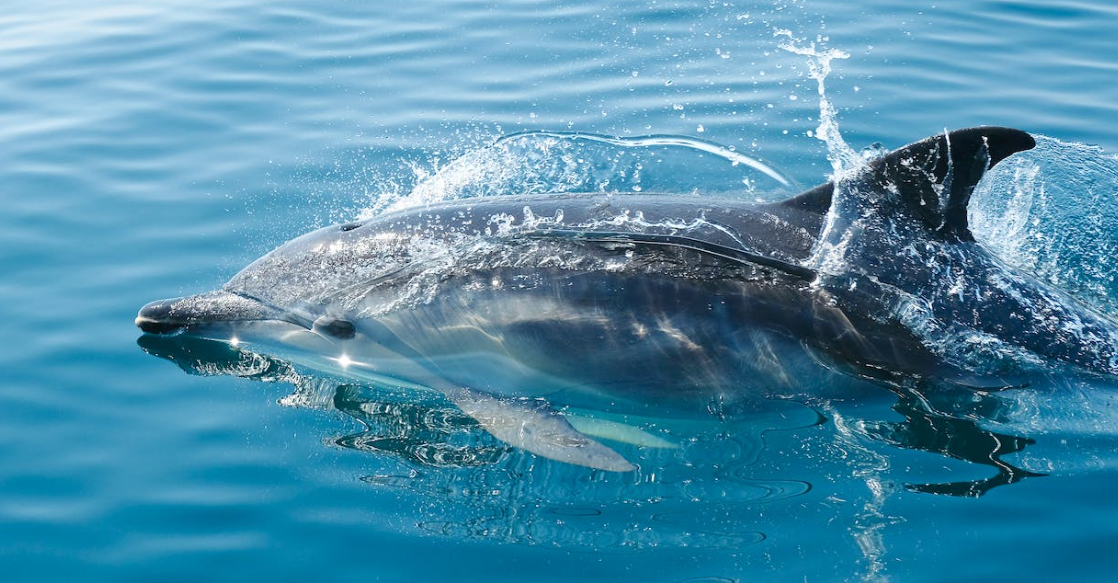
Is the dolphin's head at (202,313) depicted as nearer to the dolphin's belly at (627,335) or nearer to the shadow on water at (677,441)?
the shadow on water at (677,441)

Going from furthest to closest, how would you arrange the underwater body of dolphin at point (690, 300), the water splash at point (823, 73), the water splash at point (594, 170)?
the water splash at point (823, 73) → the water splash at point (594, 170) → the underwater body of dolphin at point (690, 300)

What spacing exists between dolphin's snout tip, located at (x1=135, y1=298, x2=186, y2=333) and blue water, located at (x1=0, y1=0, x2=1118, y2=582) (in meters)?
0.31

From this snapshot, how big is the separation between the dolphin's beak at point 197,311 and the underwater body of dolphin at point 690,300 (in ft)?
1.92

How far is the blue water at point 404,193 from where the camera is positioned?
6.16 metres

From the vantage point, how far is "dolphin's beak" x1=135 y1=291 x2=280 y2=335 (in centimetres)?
811

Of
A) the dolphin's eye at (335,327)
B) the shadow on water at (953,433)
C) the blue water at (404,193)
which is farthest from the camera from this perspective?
the dolphin's eye at (335,327)

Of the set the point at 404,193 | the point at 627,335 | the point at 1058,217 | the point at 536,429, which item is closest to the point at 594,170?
the point at 404,193

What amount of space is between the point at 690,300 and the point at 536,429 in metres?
1.34

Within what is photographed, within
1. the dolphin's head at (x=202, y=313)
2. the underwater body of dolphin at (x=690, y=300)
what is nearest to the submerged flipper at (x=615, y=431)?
the underwater body of dolphin at (x=690, y=300)

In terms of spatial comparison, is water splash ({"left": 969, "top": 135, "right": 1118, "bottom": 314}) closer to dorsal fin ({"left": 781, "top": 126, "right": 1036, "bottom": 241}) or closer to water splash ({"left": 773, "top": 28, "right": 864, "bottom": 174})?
dorsal fin ({"left": 781, "top": 126, "right": 1036, "bottom": 241})

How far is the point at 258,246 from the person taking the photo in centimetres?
992

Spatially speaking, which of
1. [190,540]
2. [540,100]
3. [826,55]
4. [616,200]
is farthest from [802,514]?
[826,55]

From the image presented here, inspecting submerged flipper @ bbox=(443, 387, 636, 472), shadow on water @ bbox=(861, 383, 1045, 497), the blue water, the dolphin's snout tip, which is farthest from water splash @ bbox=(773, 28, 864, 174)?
the dolphin's snout tip

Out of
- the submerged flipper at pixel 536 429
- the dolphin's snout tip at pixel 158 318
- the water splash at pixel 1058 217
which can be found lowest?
the submerged flipper at pixel 536 429
